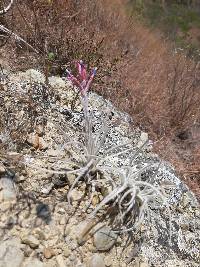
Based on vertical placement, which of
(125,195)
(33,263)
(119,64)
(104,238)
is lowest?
(33,263)

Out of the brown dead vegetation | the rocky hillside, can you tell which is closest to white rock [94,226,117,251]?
the rocky hillside

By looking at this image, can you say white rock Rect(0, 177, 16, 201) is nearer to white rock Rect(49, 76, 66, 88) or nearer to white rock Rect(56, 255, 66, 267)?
white rock Rect(56, 255, 66, 267)

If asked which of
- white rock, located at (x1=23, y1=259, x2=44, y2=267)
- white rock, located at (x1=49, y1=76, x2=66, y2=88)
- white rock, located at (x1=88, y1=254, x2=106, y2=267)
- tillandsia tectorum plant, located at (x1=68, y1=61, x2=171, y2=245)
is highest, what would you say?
white rock, located at (x1=49, y1=76, x2=66, y2=88)

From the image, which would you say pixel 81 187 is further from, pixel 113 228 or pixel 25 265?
pixel 25 265

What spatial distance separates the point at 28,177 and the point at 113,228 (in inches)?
19.4

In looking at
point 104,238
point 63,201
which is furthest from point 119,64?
point 104,238

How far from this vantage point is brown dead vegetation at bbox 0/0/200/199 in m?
2.97

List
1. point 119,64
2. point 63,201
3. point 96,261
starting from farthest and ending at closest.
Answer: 1. point 119,64
2. point 63,201
3. point 96,261

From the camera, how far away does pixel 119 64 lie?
350 centimetres

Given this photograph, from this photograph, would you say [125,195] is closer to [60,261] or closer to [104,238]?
[104,238]

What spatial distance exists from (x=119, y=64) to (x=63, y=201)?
1690 millimetres

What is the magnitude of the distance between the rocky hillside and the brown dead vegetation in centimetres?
35

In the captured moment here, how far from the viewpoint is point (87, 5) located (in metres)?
3.78

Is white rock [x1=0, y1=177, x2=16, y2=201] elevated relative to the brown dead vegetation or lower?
lower
